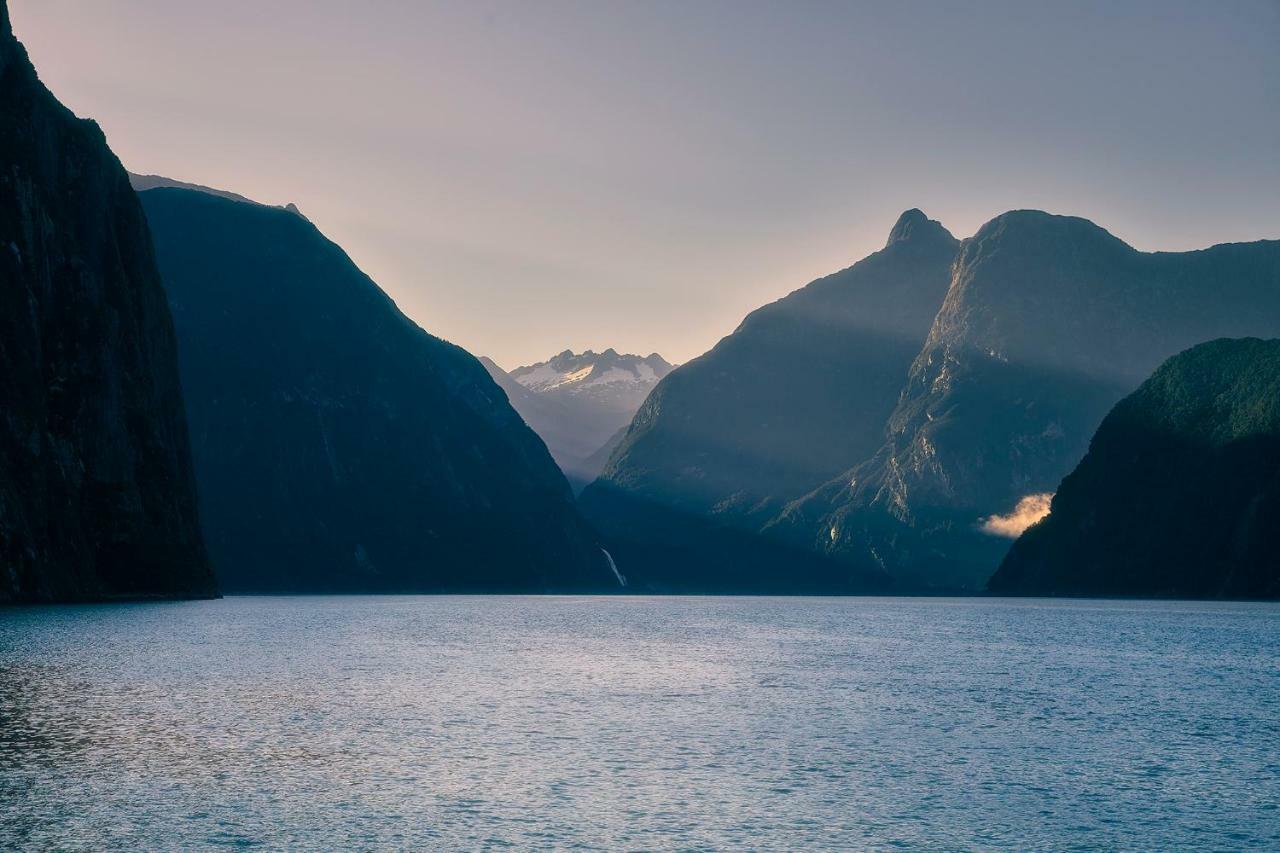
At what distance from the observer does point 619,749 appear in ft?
162

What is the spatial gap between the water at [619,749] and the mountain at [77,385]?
2004 inches

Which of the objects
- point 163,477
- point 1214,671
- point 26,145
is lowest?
point 1214,671

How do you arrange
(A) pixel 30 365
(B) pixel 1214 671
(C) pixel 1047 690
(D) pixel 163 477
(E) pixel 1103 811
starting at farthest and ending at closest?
1. (D) pixel 163 477
2. (A) pixel 30 365
3. (B) pixel 1214 671
4. (C) pixel 1047 690
5. (E) pixel 1103 811

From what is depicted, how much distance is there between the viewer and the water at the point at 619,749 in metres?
35.5

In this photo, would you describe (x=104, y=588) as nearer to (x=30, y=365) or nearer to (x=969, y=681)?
(x=30, y=365)

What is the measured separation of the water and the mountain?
167ft

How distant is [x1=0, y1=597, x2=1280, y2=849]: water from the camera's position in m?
35.5

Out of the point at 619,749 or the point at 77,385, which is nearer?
the point at 619,749

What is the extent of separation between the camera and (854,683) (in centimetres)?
7888

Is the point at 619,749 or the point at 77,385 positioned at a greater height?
the point at 77,385

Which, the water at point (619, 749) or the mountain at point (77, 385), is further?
the mountain at point (77, 385)

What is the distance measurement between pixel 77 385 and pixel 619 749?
134m

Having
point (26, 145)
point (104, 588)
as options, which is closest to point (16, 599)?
point (104, 588)

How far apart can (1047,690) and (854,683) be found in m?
11.6
